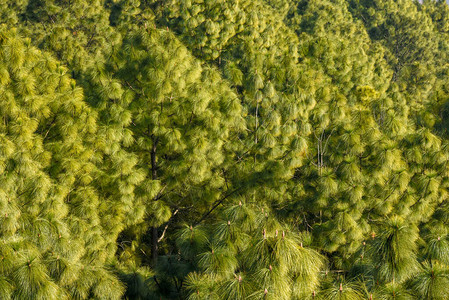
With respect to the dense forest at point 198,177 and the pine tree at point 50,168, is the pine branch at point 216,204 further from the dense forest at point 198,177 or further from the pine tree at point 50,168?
the pine tree at point 50,168

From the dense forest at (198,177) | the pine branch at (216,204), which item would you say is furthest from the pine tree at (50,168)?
the pine branch at (216,204)

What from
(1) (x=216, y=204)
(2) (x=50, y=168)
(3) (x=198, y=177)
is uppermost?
(2) (x=50, y=168)

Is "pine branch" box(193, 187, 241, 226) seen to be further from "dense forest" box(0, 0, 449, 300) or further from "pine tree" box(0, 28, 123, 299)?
"pine tree" box(0, 28, 123, 299)

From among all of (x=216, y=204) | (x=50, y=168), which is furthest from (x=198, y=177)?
(x=50, y=168)

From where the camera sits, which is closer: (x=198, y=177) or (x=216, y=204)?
(x=198, y=177)

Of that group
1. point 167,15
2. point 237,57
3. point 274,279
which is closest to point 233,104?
point 237,57

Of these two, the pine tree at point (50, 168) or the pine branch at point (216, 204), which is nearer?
the pine tree at point (50, 168)

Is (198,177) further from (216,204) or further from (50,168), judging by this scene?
(50,168)

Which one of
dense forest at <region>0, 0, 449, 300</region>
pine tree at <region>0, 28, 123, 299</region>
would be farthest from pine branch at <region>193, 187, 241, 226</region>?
pine tree at <region>0, 28, 123, 299</region>

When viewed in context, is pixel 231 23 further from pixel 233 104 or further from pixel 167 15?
pixel 233 104
